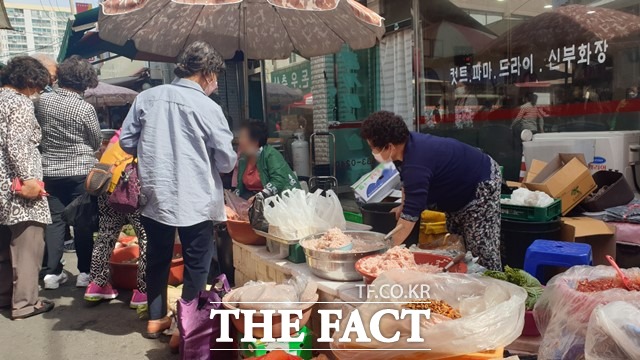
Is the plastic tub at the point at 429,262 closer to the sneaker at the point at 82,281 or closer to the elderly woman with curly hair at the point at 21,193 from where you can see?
the elderly woman with curly hair at the point at 21,193

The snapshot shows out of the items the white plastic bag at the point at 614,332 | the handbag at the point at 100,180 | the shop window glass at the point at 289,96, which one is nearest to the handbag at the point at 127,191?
the handbag at the point at 100,180

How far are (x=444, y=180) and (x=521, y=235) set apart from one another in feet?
3.83

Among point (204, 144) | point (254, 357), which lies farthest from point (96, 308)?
point (254, 357)

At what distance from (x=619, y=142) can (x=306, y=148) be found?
5432 millimetres

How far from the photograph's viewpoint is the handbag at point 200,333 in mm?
2615

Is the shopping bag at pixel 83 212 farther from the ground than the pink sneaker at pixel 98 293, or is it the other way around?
the shopping bag at pixel 83 212

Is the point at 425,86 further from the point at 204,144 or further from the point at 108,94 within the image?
the point at 108,94

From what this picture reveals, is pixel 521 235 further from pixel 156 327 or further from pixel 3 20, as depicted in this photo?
pixel 3 20

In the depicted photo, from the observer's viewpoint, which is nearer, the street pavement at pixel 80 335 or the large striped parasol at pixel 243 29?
the street pavement at pixel 80 335

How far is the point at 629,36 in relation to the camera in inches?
180

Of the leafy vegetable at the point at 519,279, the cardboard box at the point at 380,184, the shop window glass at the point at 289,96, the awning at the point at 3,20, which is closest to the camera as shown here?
the leafy vegetable at the point at 519,279

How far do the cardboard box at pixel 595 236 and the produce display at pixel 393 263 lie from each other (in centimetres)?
197

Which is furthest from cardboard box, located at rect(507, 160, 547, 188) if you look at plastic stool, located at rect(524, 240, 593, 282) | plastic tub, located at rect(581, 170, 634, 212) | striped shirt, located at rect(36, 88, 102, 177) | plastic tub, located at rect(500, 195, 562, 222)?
striped shirt, located at rect(36, 88, 102, 177)

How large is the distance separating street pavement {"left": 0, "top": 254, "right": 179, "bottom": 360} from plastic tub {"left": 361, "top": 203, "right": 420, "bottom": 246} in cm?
204
